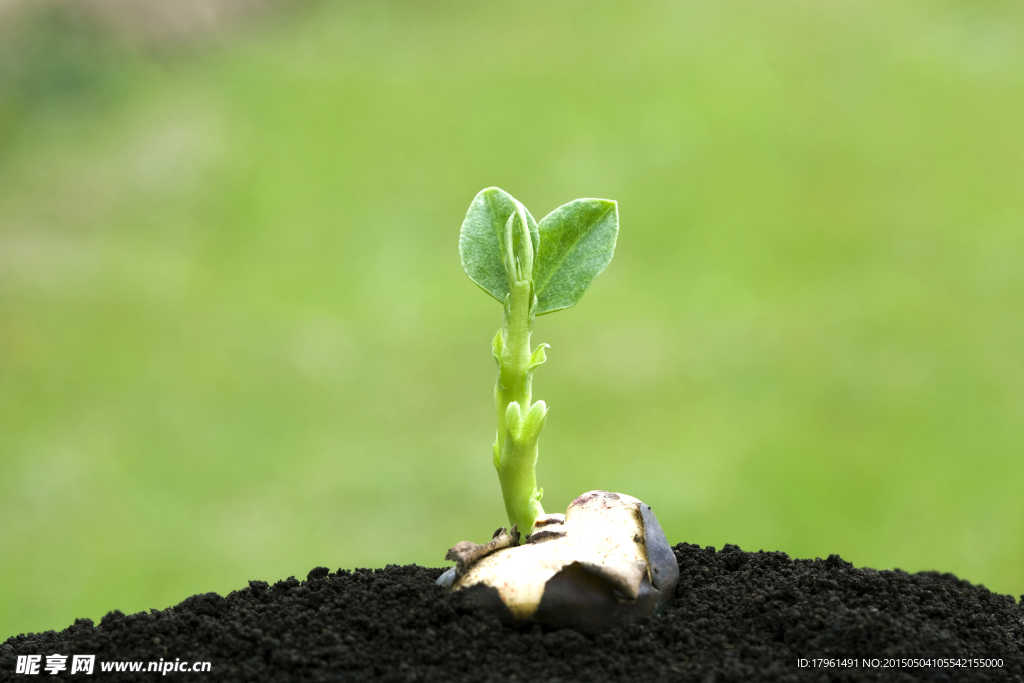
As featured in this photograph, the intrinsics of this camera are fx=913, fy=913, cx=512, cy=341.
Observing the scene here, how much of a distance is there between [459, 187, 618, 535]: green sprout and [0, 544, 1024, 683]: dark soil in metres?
0.17

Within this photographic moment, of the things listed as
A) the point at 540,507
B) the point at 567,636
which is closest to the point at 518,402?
the point at 540,507

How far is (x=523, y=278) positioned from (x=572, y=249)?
0.09m

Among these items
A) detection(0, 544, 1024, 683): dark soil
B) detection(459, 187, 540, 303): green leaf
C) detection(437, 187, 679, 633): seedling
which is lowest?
detection(0, 544, 1024, 683): dark soil

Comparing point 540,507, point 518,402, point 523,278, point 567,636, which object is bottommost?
point 567,636

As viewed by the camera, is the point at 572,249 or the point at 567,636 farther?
the point at 572,249

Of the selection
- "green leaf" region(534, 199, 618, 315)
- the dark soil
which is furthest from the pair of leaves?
the dark soil

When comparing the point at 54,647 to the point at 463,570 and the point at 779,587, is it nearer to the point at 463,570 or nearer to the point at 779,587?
the point at 463,570

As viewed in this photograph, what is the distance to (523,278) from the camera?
1.02 metres

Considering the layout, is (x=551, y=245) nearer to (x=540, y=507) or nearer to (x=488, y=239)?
(x=488, y=239)

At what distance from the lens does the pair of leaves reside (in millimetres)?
1064

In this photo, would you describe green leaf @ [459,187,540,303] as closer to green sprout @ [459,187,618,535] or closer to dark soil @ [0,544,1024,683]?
green sprout @ [459,187,618,535]

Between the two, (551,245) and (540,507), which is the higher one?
(551,245)

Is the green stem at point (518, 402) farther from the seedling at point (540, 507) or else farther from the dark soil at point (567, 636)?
the dark soil at point (567, 636)

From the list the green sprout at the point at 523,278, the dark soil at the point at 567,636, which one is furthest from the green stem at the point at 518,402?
the dark soil at the point at 567,636
